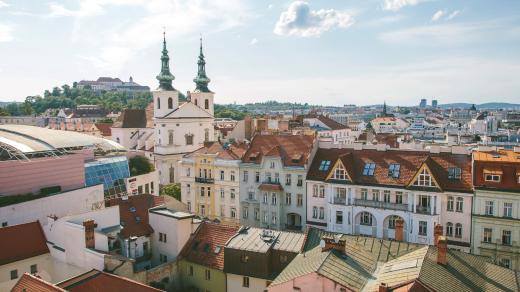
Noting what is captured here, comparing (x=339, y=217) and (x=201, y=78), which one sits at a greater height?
(x=201, y=78)

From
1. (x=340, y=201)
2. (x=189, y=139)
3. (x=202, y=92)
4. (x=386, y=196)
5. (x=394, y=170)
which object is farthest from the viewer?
(x=202, y=92)

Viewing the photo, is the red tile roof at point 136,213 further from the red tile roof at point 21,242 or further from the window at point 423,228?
the window at point 423,228

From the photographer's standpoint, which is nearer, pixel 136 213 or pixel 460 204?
pixel 136 213

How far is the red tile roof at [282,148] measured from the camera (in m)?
50.3

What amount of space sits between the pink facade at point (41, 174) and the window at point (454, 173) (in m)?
36.3

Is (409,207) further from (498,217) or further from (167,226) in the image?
(167,226)

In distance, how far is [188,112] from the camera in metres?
86.1

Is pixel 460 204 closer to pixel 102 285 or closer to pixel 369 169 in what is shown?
pixel 369 169

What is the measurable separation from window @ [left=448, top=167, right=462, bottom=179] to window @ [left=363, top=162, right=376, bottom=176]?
7115 mm

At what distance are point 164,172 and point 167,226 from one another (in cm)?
4776

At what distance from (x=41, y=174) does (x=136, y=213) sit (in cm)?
1063

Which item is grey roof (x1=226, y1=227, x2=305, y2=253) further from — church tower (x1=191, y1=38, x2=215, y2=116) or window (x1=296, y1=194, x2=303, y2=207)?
church tower (x1=191, y1=38, x2=215, y2=116)

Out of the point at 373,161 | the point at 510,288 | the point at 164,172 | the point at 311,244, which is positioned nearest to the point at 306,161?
the point at 373,161

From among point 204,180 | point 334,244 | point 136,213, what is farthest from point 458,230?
point 204,180
